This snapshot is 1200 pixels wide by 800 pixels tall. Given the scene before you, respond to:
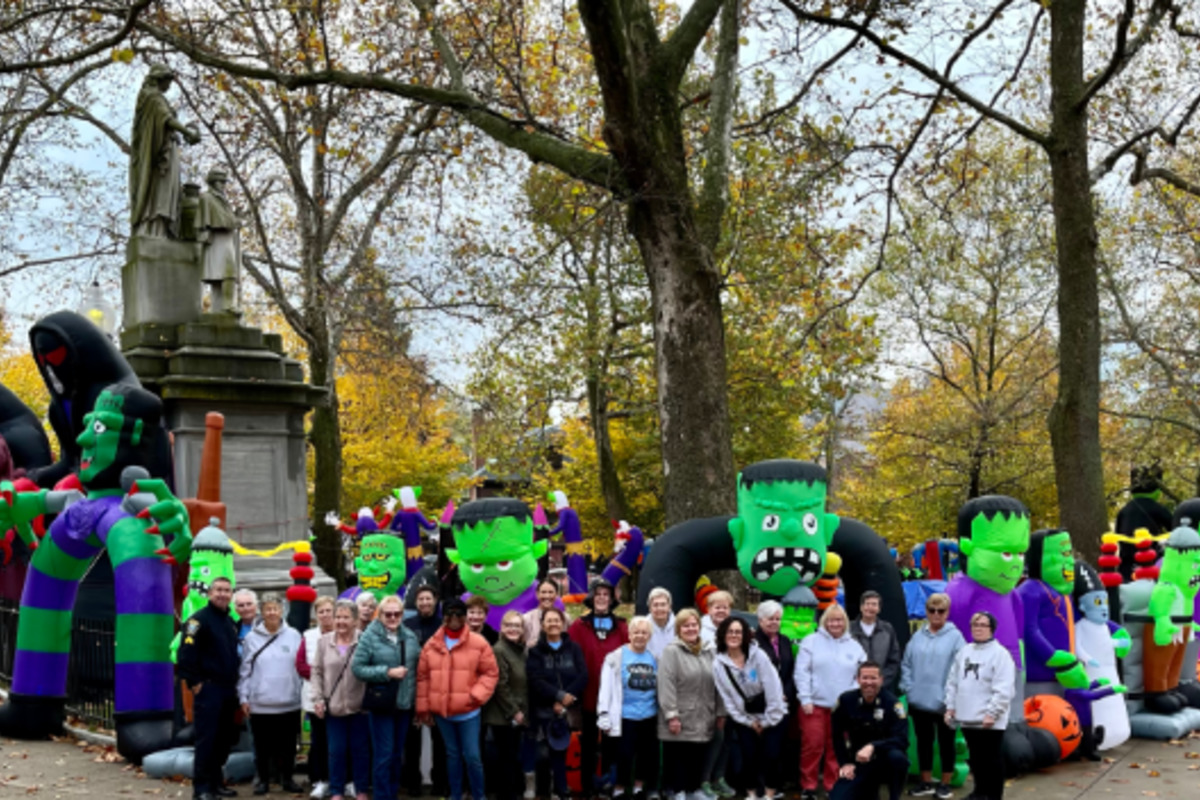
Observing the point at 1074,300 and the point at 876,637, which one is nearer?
the point at 876,637

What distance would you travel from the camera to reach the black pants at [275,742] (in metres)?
8.81

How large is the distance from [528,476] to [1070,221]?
14967 millimetres

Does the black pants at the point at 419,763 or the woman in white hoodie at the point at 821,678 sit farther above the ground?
the woman in white hoodie at the point at 821,678

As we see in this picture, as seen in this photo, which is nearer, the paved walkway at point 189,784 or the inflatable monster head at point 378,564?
the paved walkway at point 189,784

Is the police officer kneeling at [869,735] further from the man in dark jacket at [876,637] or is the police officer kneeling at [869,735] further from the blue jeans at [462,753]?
the blue jeans at [462,753]

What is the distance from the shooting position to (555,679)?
8.44m

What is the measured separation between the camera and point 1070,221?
44.8 ft

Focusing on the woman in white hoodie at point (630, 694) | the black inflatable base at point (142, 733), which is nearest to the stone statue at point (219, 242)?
the black inflatable base at point (142, 733)

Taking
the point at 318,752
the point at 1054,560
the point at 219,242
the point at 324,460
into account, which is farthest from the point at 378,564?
the point at 324,460

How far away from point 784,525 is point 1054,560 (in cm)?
270

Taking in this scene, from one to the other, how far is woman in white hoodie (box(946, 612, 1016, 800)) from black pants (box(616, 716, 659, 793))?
2.04 metres

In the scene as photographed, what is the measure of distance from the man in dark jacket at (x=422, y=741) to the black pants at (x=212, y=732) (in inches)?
50.8

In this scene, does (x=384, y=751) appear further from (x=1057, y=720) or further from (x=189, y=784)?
(x=1057, y=720)

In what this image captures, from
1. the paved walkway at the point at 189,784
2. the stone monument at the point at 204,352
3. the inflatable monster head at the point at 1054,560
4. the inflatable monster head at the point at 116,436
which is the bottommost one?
the paved walkway at the point at 189,784
